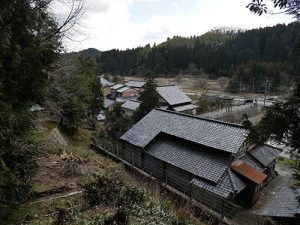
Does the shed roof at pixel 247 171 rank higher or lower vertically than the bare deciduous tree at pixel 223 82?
lower

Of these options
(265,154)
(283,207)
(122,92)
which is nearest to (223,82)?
(122,92)

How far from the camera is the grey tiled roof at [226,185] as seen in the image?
1352cm

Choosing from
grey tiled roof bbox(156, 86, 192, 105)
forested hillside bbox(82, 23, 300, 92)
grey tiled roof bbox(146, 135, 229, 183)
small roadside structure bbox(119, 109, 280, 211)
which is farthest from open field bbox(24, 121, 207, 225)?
forested hillside bbox(82, 23, 300, 92)

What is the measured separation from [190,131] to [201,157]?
2.26 m

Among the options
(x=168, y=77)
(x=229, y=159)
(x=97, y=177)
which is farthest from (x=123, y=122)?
(x=168, y=77)

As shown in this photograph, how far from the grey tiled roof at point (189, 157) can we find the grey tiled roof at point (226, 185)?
0.30 metres

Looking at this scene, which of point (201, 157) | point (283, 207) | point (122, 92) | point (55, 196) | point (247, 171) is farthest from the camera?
point (122, 92)

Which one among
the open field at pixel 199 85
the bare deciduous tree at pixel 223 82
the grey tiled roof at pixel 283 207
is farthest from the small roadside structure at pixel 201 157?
the bare deciduous tree at pixel 223 82

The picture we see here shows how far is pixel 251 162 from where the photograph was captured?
1703cm

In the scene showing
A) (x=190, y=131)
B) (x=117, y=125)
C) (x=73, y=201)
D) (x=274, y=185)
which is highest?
(x=190, y=131)

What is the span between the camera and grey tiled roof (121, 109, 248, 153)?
15.2 m

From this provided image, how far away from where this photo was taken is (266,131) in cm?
605

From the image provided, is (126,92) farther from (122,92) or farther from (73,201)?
(73,201)

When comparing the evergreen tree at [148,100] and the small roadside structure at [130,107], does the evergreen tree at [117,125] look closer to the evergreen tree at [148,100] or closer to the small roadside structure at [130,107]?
the evergreen tree at [148,100]
